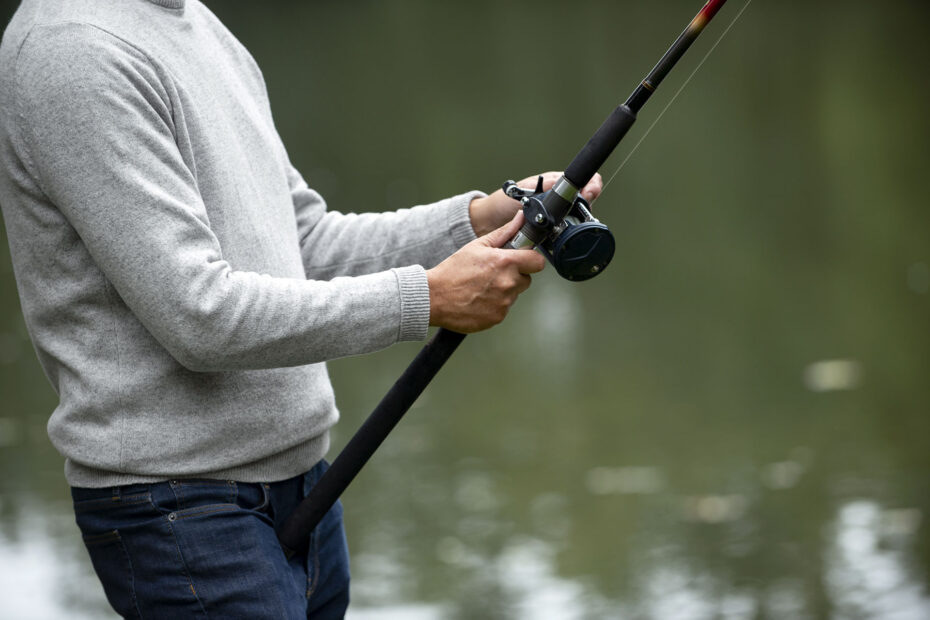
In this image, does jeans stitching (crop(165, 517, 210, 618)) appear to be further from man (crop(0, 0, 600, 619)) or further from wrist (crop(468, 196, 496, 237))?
wrist (crop(468, 196, 496, 237))

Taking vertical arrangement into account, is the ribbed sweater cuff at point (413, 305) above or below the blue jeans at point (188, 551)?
above

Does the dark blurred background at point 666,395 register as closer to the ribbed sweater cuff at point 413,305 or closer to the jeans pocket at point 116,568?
the jeans pocket at point 116,568

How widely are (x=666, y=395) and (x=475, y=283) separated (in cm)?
272

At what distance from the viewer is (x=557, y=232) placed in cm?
144

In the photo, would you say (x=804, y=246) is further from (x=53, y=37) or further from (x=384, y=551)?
(x=53, y=37)

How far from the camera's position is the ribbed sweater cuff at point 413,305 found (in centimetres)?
136

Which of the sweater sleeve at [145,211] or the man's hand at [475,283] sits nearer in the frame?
the sweater sleeve at [145,211]

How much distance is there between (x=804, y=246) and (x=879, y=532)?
253 centimetres

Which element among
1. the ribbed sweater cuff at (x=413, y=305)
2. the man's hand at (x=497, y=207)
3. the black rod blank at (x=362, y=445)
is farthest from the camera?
the man's hand at (x=497, y=207)

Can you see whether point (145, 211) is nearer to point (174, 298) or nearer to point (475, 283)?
point (174, 298)

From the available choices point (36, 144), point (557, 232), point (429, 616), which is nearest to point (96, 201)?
point (36, 144)

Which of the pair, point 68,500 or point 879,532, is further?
point 68,500

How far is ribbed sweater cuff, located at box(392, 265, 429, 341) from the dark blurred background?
1.57m

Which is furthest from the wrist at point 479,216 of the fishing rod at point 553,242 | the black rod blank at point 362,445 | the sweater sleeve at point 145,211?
the sweater sleeve at point 145,211
